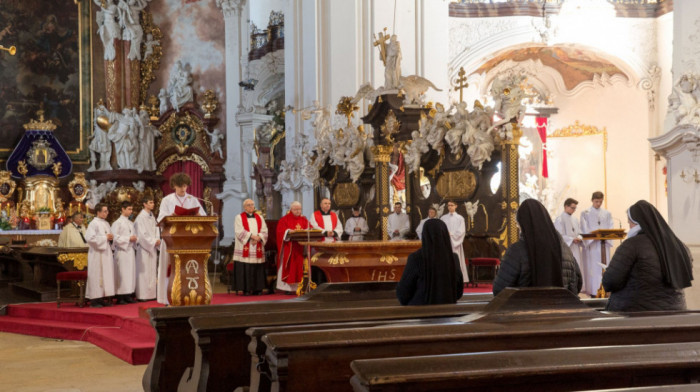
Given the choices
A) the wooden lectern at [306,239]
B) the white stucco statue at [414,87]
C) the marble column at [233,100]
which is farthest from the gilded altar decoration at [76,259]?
the marble column at [233,100]

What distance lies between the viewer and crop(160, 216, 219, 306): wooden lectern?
8.27 m

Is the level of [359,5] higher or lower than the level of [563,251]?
higher

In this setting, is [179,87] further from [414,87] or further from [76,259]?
[76,259]

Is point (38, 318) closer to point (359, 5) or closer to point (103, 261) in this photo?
point (103, 261)

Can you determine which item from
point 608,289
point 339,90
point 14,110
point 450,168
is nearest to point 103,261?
point 450,168

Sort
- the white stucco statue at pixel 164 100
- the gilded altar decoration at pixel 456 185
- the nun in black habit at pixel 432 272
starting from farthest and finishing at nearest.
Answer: the white stucco statue at pixel 164 100
the gilded altar decoration at pixel 456 185
the nun in black habit at pixel 432 272

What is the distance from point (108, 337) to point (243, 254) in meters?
3.62

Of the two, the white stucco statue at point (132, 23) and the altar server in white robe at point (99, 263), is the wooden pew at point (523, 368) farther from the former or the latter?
the white stucco statue at point (132, 23)

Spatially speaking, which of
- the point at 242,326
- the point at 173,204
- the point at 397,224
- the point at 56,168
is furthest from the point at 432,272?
the point at 56,168

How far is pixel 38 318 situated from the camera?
39.9ft

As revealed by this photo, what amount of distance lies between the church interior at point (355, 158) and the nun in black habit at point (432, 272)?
181 millimetres

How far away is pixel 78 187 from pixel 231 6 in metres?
6.86

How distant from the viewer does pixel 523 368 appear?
3.18m

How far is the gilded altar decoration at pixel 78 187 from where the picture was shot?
968 inches
